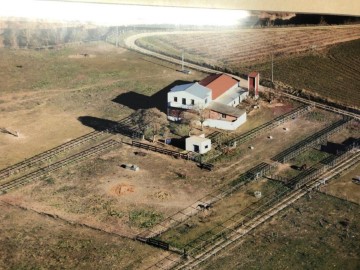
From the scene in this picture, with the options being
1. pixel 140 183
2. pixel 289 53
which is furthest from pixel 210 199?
pixel 289 53

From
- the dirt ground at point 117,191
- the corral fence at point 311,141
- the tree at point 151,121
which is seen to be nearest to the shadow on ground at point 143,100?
the tree at point 151,121

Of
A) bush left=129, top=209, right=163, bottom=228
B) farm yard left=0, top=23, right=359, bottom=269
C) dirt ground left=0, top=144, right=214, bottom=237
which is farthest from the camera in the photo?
dirt ground left=0, top=144, right=214, bottom=237

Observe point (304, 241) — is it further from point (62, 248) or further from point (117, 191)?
point (62, 248)

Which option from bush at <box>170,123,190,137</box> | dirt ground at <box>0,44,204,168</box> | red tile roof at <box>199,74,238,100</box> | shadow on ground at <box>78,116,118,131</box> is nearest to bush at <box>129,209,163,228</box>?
dirt ground at <box>0,44,204,168</box>

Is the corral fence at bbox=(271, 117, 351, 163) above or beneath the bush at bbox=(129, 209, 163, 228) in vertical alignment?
above

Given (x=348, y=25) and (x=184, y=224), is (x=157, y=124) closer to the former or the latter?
(x=184, y=224)

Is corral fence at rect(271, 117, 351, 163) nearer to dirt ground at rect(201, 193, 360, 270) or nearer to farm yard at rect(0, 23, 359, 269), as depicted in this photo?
farm yard at rect(0, 23, 359, 269)
